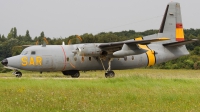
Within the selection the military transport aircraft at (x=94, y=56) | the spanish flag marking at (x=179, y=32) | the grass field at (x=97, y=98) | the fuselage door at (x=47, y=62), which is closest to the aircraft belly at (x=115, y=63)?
the military transport aircraft at (x=94, y=56)

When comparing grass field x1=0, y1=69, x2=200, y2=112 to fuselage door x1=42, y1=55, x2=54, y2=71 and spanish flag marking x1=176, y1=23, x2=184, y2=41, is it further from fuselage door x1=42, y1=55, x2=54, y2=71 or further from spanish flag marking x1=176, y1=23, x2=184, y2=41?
spanish flag marking x1=176, y1=23, x2=184, y2=41

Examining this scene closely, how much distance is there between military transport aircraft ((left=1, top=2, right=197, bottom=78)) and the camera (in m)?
24.8

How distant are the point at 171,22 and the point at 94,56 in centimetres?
768

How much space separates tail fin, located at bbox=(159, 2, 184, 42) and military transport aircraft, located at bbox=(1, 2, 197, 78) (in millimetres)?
1082

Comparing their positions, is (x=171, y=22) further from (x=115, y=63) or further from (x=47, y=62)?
(x=47, y=62)

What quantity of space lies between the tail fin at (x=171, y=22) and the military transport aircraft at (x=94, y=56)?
1082mm

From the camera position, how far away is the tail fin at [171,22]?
29.8m

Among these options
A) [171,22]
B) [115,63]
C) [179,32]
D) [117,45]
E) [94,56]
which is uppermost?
[171,22]

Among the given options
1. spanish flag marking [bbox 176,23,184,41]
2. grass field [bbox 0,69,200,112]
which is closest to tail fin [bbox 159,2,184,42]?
spanish flag marking [bbox 176,23,184,41]

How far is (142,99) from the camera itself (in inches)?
529

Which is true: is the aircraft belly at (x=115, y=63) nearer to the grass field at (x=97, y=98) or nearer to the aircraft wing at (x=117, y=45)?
the aircraft wing at (x=117, y=45)

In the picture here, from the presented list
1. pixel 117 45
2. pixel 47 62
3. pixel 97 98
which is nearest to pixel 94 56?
pixel 117 45

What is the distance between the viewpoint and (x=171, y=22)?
2991cm

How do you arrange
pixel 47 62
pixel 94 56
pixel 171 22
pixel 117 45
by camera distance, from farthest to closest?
1. pixel 171 22
2. pixel 94 56
3. pixel 117 45
4. pixel 47 62
